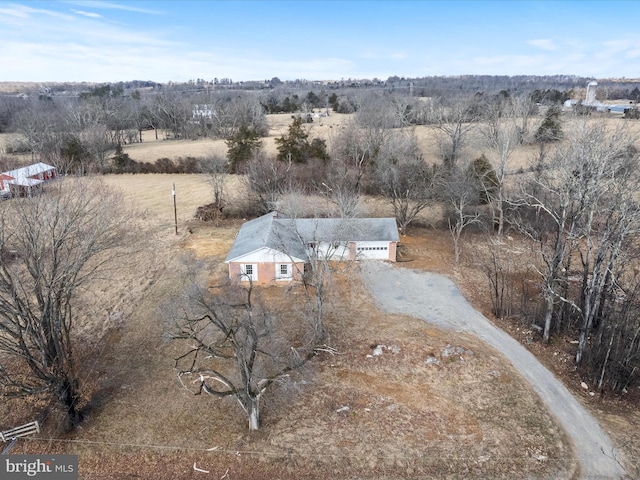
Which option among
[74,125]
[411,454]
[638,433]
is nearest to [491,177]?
[638,433]

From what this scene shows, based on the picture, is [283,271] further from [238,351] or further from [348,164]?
[348,164]

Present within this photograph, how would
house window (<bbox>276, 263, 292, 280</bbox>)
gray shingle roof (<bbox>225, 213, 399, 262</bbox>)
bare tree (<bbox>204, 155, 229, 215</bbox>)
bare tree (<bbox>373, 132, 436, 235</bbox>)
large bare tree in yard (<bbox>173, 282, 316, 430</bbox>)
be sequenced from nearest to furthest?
large bare tree in yard (<bbox>173, 282, 316, 430</bbox>)
gray shingle roof (<bbox>225, 213, 399, 262</bbox>)
house window (<bbox>276, 263, 292, 280</bbox>)
bare tree (<bbox>373, 132, 436, 235</bbox>)
bare tree (<bbox>204, 155, 229, 215</bbox>)

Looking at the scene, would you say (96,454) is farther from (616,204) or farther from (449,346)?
(616,204)

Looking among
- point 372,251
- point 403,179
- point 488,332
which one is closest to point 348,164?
point 403,179

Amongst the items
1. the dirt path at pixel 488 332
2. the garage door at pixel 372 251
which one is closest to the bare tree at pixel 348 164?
the garage door at pixel 372 251

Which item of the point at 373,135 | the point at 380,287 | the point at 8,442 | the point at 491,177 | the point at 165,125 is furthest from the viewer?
the point at 165,125

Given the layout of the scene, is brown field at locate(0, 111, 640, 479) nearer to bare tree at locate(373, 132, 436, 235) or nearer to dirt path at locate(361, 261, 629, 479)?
dirt path at locate(361, 261, 629, 479)

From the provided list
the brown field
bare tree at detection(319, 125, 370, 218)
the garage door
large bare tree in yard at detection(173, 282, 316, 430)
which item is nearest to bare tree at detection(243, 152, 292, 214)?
bare tree at detection(319, 125, 370, 218)
